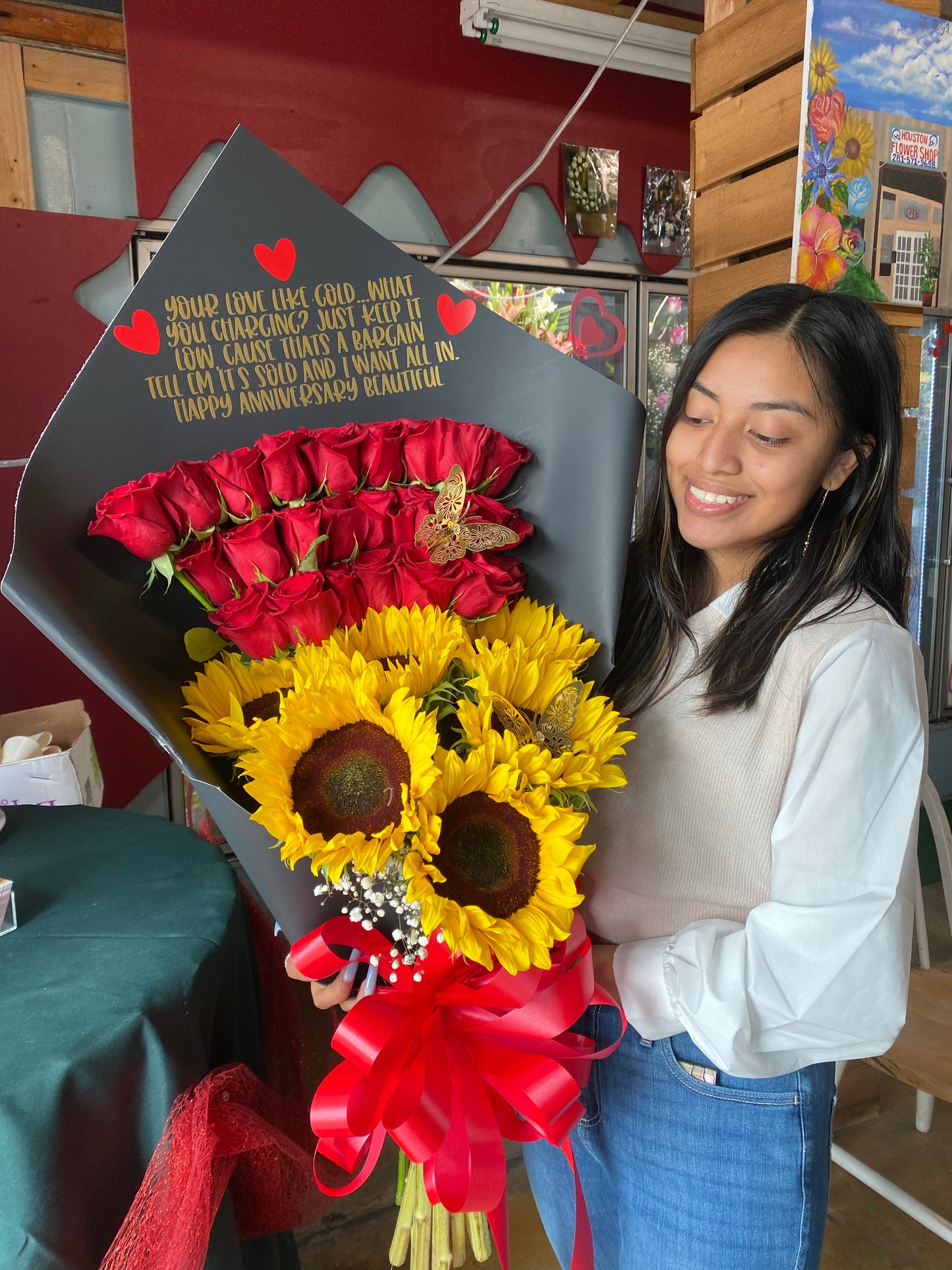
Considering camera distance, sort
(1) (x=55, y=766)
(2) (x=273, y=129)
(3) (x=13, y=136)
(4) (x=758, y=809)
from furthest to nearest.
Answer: (2) (x=273, y=129) < (3) (x=13, y=136) < (1) (x=55, y=766) < (4) (x=758, y=809)

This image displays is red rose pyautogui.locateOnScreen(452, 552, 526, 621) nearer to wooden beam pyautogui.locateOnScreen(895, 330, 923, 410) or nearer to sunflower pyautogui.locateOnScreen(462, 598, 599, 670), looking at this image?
sunflower pyautogui.locateOnScreen(462, 598, 599, 670)

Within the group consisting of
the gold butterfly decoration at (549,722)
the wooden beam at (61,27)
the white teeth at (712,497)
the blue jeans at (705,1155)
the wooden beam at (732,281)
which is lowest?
the blue jeans at (705,1155)

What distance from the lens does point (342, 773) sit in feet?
2.01

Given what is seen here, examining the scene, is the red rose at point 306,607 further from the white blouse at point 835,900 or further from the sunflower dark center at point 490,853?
the white blouse at point 835,900

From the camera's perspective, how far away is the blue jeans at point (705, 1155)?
828mm

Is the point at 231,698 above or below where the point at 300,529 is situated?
below

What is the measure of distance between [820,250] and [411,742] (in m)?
1.57

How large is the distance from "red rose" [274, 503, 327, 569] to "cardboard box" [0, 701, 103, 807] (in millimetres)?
1072

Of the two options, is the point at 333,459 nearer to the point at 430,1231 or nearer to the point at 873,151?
the point at 430,1231

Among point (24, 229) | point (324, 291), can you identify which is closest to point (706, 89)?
point (324, 291)

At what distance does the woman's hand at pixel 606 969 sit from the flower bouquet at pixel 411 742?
0.11m

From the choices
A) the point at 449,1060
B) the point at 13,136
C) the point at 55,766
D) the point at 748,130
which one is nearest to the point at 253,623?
the point at 449,1060

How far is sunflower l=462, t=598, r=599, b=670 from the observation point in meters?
0.74

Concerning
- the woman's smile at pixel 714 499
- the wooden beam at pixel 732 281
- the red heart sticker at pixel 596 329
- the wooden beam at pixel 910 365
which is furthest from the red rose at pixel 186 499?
the red heart sticker at pixel 596 329
